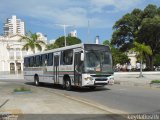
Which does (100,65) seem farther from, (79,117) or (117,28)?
(117,28)

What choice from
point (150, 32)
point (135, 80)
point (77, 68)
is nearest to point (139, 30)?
point (150, 32)

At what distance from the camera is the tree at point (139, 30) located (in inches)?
2603

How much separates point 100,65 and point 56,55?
194 inches

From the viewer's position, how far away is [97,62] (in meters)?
22.3

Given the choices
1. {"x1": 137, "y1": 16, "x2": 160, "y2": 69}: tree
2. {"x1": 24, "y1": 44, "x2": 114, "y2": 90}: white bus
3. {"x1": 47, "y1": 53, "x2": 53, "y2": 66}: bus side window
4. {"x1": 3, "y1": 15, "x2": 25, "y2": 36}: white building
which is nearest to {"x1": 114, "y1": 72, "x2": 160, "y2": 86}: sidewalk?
{"x1": 24, "y1": 44, "x2": 114, "y2": 90}: white bus

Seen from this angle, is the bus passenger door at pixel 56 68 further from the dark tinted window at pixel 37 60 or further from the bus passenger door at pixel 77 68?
the dark tinted window at pixel 37 60

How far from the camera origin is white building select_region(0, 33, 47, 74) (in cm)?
11159

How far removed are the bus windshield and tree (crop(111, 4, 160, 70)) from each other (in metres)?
44.1

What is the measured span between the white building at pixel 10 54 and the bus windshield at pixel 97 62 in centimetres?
9039

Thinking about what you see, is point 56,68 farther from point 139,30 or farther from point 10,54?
point 10,54

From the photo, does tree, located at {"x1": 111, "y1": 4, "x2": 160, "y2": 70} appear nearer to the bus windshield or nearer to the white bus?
the white bus

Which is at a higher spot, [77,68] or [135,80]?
[77,68]

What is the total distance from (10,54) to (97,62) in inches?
3673

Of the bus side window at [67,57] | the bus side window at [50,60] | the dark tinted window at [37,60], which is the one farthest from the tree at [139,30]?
the bus side window at [67,57]
